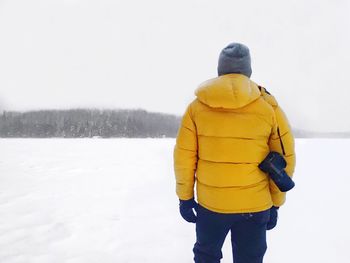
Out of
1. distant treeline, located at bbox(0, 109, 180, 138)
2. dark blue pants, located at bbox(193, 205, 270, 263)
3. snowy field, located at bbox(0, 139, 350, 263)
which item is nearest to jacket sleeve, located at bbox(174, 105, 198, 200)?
dark blue pants, located at bbox(193, 205, 270, 263)

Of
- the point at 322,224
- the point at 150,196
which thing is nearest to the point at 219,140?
the point at 322,224

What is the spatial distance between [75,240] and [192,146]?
2726 millimetres

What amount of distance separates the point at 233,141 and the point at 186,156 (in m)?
0.34

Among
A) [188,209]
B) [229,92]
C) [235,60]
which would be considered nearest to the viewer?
[229,92]

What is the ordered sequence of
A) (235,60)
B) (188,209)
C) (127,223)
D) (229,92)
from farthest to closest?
(127,223) → (188,209) → (235,60) → (229,92)

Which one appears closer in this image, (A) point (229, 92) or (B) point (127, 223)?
(A) point (229, 92)

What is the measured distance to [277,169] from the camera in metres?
2.12

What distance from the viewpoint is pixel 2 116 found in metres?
97.3

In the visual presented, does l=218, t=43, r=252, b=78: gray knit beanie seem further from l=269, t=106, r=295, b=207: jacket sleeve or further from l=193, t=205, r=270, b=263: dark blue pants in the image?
l=193, t=205, r=270, b=263: dark blue pants

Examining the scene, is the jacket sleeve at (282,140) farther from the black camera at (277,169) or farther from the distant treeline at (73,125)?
the distant treeline at (73,125)

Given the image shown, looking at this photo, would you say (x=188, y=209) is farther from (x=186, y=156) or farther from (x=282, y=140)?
(x=282, y=140)

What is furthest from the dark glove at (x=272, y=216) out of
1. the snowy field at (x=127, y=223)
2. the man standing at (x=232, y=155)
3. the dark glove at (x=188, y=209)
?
the snowy field at (x=127, y=223)

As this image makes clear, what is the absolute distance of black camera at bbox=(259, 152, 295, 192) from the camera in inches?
83.7

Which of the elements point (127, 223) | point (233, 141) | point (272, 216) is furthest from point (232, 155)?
point (127, 223)
